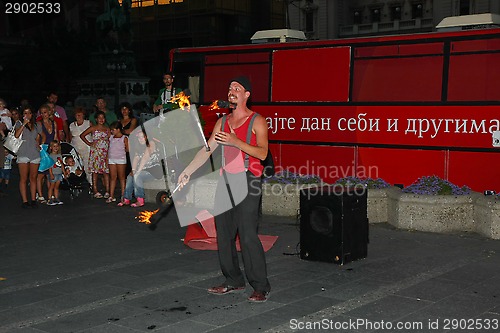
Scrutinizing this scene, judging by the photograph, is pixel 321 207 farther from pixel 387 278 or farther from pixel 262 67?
pixel 262 67

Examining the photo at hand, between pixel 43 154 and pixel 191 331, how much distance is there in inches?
317

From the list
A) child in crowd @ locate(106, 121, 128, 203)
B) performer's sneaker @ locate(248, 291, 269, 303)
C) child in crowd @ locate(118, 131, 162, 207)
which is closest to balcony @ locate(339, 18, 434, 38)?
child in crowd @ locate(106, 121, 128, 203)

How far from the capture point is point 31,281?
24.0 ft

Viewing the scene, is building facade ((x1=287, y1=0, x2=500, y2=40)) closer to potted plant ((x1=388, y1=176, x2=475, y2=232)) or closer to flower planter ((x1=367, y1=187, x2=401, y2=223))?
flower planter ((x1=367, y1=187, x2=401, y2=223))

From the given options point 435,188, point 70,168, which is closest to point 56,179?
point 70,168

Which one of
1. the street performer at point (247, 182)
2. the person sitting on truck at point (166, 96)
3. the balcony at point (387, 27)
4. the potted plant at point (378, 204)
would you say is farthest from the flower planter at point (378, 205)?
the balcony at point (387, 27)

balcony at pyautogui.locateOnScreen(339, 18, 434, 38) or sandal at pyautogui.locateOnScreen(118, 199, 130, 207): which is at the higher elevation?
balcony at pyautogui.locateOnScreen(339, 18, 434, 38)

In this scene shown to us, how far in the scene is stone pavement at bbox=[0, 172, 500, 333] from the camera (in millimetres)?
5793

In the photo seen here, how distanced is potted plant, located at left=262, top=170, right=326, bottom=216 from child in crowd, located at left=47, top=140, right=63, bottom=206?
4112mm

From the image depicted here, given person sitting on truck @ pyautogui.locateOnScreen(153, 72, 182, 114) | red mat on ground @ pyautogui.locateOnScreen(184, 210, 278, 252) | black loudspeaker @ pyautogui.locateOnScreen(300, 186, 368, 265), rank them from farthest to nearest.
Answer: person sitting on truck @ pyautogui.locateOnScreen(153, 72, 182, 114) < red mat on ground @ pyautogui.locateOnScreen(184, 210, 278, 252) < black loudspeaker @ pyautogui.locateOnScreen(300, 186, 368, 265)

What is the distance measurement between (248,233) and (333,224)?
1982 mm

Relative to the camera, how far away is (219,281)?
23.8 ft

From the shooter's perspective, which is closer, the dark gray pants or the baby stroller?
the dark gray pants

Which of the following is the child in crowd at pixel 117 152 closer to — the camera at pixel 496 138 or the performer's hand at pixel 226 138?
the camera at pixel 496 138
